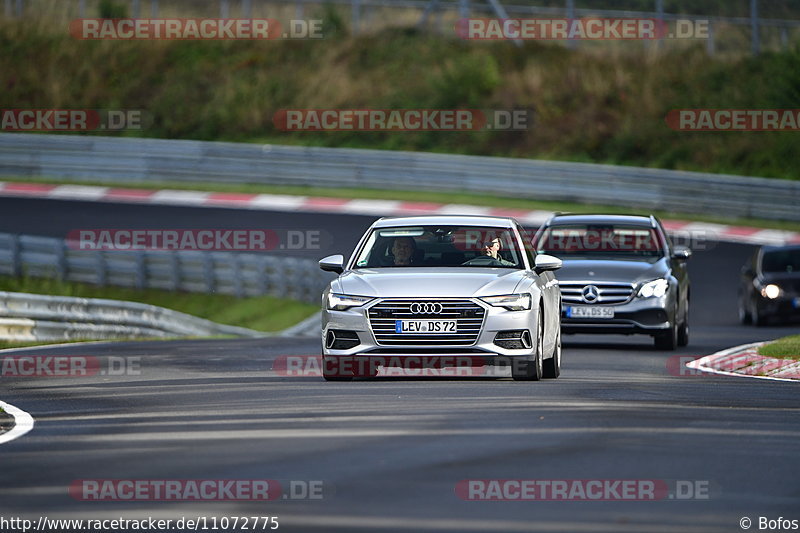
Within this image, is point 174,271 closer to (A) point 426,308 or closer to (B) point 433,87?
(B) point 433,87

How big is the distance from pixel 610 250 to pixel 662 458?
11.6 m

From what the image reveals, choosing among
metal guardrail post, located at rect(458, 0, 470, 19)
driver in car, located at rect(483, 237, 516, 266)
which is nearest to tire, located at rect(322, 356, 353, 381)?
driver in car, located at rect(483, 237, 516, 266)

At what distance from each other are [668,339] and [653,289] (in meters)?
0.83

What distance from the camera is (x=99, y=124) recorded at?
5288 centimetres

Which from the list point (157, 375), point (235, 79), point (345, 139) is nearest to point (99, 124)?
point (235, 79)

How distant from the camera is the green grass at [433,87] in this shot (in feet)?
153

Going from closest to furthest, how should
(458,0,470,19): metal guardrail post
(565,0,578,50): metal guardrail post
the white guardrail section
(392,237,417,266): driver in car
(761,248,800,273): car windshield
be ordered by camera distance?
(392,237,417,266): driver in car, (761,248,800,273): car windshield, the white guardrail section, (565,0,578,50): metal guardrail post, (458,0,470,19): metal guardrail post

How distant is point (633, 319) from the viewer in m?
20.4

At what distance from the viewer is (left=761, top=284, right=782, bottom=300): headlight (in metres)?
27.7

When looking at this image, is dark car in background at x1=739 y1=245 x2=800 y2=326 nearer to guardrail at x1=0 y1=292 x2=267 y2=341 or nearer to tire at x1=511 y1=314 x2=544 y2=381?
guardrail at x1=0 y1=292 x2=267 y2=341

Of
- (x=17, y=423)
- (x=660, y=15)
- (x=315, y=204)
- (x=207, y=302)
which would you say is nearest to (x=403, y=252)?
(x=17, y=423)

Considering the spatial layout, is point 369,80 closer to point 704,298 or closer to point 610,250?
point 704,298

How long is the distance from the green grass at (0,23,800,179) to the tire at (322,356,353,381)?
30.2 m

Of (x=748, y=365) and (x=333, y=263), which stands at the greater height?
(x=333, y=263)
